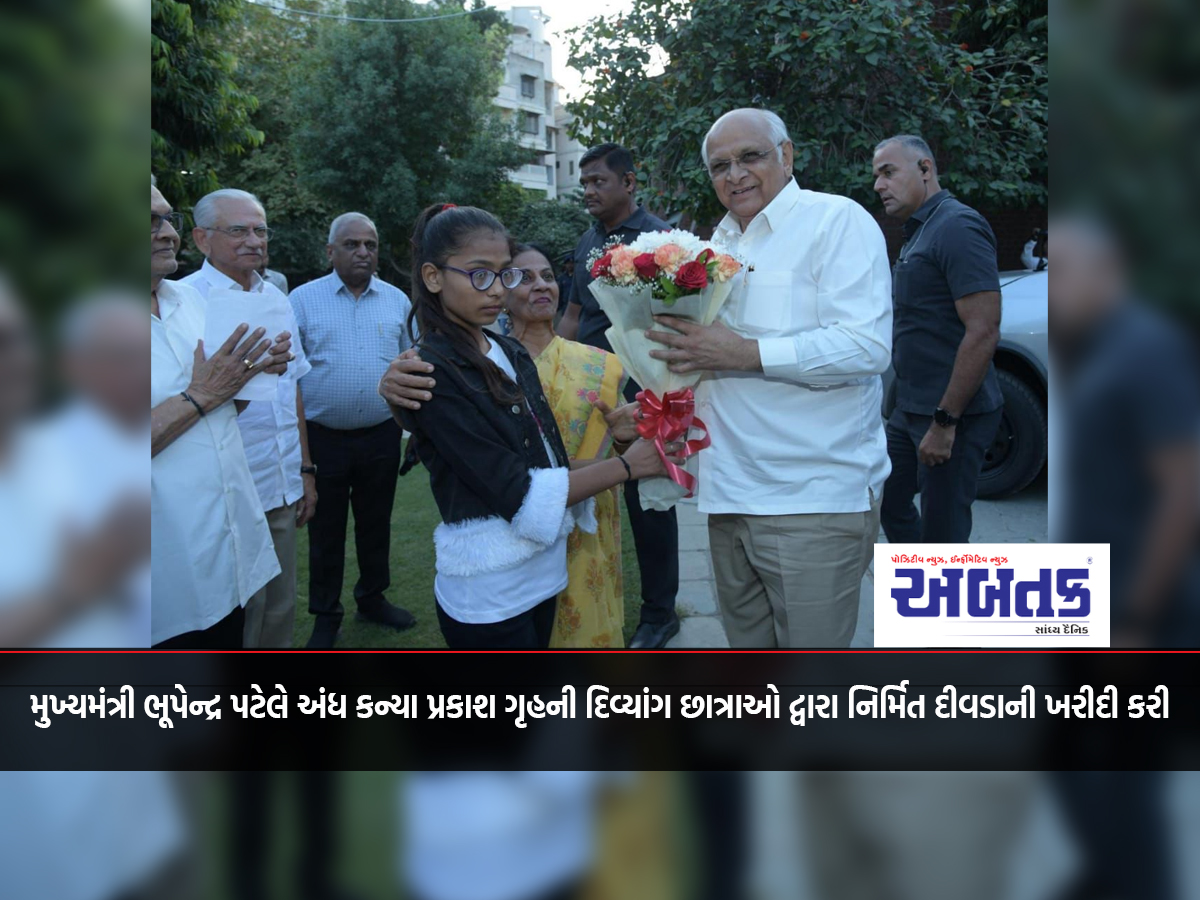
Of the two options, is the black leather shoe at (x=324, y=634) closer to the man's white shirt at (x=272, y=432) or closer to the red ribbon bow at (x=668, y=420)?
the man's white shirt at (x=272, y=432)

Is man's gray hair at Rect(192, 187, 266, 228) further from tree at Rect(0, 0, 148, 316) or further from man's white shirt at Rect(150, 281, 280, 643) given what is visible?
tree at Rect(0, 0, 148, 316)

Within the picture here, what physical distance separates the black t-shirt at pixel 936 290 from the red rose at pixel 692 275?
1.51m

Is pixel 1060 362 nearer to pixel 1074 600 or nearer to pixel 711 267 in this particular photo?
pixel 1074 600

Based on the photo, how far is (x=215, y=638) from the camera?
2344 millimetres

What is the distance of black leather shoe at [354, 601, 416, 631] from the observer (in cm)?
452

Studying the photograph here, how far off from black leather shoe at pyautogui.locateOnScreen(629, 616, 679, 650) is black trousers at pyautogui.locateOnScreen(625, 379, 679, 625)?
0.02 m

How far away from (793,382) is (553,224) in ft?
23.1

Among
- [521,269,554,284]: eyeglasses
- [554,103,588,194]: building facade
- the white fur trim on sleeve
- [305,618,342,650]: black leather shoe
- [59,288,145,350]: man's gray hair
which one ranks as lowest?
[305,618,342,650]: black leather shoe

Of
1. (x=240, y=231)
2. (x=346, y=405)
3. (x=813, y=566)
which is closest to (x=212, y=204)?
(x=240, y=231)

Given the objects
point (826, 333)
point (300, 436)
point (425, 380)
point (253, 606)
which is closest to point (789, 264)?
point (826, 333)

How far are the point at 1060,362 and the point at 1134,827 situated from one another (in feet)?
3.50

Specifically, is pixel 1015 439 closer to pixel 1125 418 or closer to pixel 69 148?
pixel 1125 418

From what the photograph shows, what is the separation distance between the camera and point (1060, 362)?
191cm
